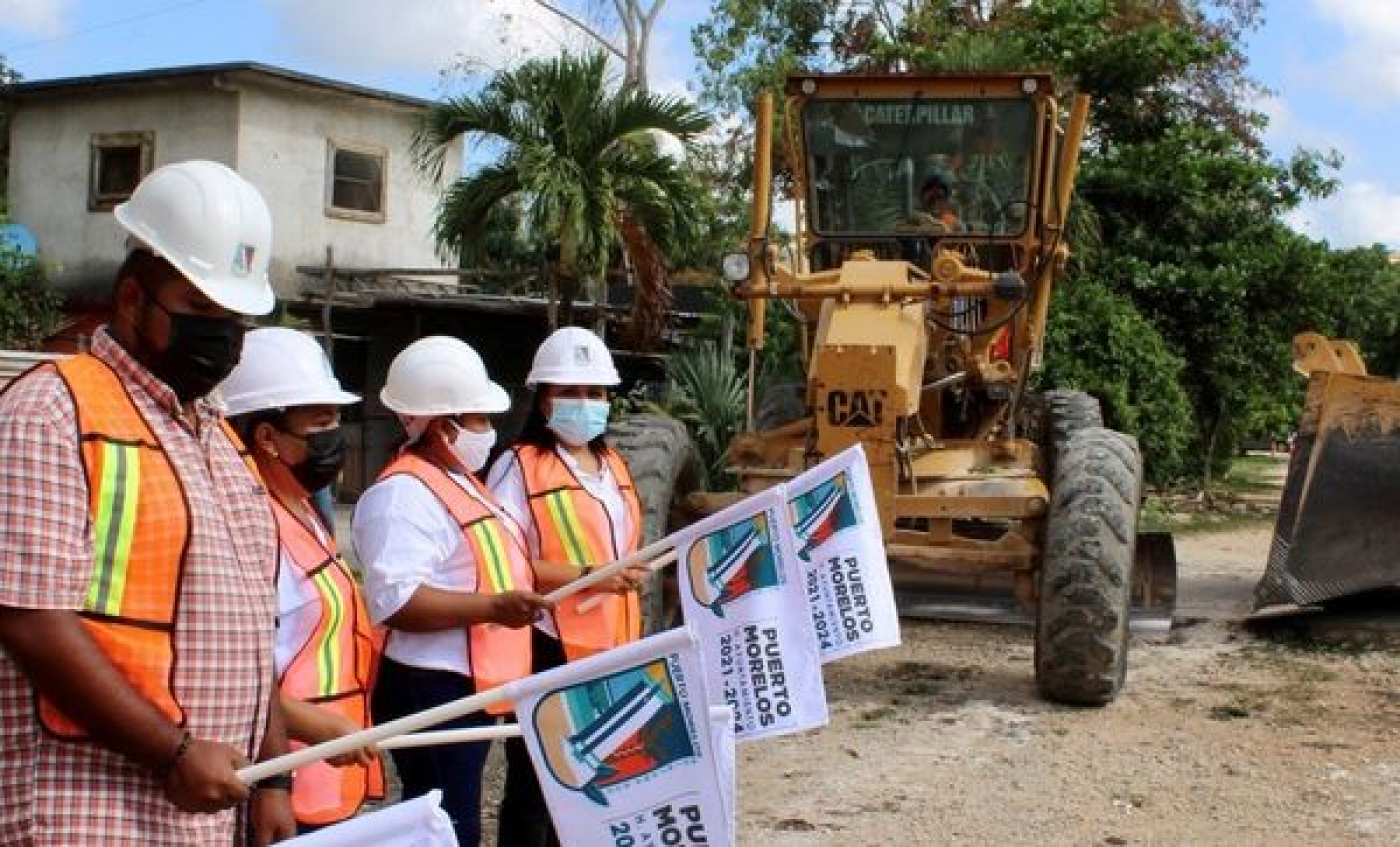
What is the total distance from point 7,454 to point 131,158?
20166mm

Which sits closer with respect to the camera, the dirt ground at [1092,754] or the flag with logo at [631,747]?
the flag with logo at [631,747]

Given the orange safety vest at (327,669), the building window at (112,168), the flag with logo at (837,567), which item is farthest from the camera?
the building window at (112,168)

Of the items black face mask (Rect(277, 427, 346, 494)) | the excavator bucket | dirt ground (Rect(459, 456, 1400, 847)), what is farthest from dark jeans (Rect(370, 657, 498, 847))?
the excavator bucket

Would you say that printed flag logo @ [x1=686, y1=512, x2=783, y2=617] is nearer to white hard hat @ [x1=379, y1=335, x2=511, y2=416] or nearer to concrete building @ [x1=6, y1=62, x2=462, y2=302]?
white hard hat @ [x1=379, y1=335, x2=511, y2=416]

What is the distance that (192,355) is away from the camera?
258 centimetres

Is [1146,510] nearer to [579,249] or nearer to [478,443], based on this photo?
[579,249]

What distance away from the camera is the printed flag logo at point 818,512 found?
440cm

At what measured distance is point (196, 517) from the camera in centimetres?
253

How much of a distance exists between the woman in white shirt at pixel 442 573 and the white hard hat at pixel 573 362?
67cm

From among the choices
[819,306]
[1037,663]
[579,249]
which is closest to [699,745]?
[1037,663]

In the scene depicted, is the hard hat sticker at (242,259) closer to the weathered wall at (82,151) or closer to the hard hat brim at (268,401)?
the hard hat brim at (268,401)

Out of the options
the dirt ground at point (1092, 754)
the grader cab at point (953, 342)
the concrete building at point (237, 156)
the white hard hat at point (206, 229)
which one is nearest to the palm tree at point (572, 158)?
the grader cab at point (953, 342)

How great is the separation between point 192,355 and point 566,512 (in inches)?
84.0

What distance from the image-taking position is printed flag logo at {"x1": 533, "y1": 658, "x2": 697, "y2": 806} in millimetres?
2549
